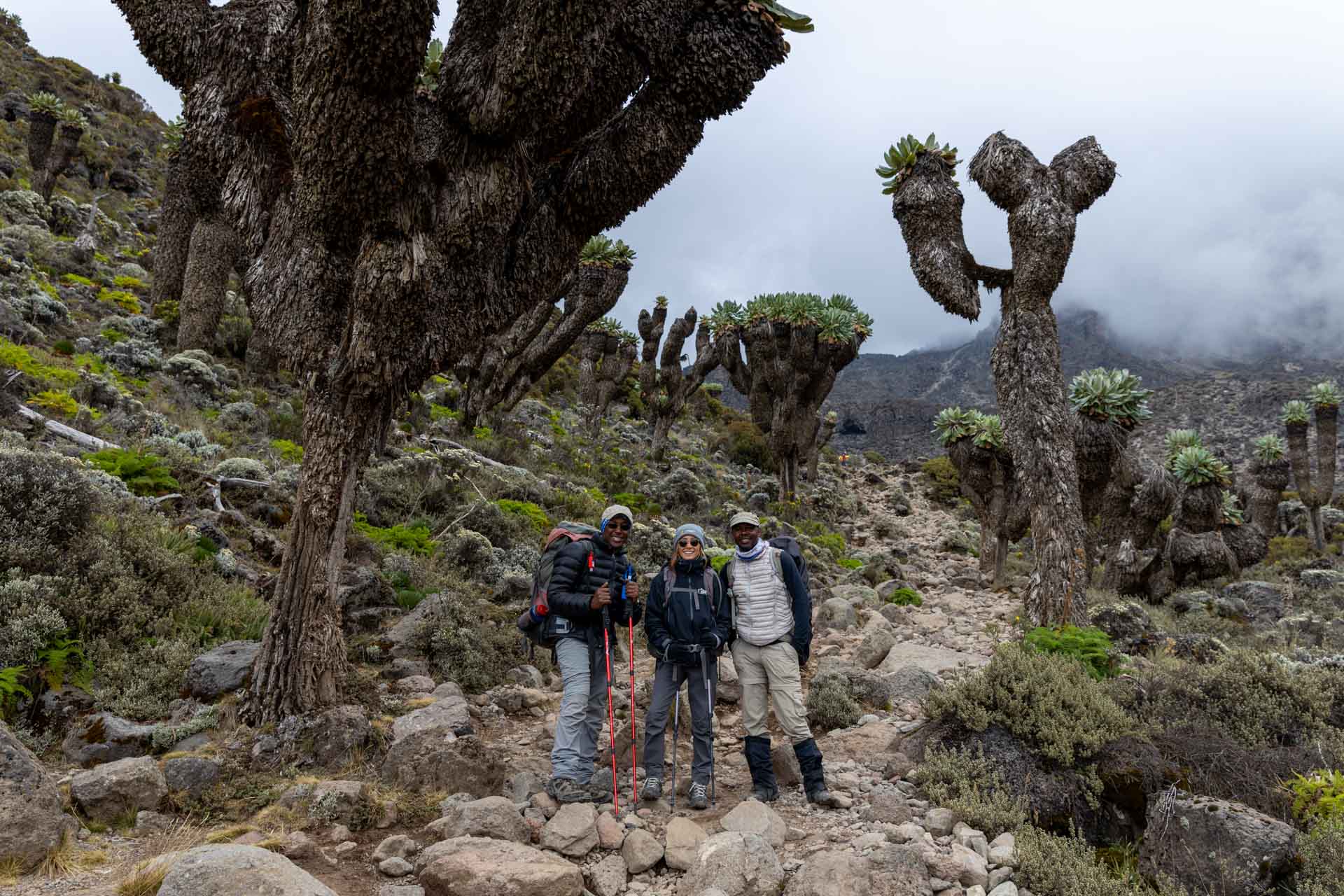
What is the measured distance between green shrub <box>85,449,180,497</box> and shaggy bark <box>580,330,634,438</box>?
1518 centimetres

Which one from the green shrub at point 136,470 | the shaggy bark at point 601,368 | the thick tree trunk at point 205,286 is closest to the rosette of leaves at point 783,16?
the green shrub at point 136,470

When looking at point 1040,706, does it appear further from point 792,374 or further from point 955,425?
point 792,374

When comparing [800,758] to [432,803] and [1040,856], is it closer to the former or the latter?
[1040,856]

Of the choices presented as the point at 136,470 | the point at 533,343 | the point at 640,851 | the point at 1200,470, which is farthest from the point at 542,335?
the point at 1200,470

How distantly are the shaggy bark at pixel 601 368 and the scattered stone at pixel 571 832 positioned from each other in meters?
19.1

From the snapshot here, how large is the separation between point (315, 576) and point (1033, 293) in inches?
407

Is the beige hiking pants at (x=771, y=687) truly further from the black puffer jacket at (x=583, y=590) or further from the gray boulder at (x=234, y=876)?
the gray boulder at (x=234, y=876)

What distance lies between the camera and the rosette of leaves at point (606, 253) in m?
18.2

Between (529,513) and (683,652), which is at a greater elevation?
(529,513)

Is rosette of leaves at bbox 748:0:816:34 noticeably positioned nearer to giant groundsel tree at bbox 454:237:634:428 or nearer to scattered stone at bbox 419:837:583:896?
scattered stone at bbox 419:837:583:896

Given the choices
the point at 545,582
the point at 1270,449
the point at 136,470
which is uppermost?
the point at 1270,449

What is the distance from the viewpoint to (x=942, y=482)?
1415 inches

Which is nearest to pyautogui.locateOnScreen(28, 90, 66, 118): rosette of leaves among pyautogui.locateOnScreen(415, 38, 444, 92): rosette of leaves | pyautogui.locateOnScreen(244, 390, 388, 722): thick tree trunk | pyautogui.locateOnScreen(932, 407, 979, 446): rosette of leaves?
pyautogui.locateOnScreen(415, 38, 444, 92): rosette of leaves

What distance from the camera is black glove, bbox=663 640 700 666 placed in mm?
4832
